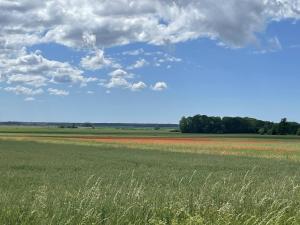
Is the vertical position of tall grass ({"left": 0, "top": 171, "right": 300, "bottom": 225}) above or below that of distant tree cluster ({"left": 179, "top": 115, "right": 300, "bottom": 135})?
below

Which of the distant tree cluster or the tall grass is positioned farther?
the distant tree cluster

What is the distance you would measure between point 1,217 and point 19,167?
2763cm

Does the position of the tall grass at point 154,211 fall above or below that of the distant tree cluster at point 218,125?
below

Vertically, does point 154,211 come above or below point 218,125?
below

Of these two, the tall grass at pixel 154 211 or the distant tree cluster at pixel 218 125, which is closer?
the tall grass at pixel 154 211

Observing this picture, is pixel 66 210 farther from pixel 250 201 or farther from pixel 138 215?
pixel 250 201

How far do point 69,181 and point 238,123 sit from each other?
17485cm

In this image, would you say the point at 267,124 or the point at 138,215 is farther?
the point at 267,124

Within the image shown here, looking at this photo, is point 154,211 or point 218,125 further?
point 218,125

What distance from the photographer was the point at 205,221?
364 inches

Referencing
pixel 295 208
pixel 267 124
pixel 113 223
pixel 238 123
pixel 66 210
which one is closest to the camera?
pixel 113 223

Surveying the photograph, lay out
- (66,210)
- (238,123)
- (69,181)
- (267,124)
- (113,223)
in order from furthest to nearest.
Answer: (238,123)
(267,124)
(69,181)
(66,210)
(113,223)

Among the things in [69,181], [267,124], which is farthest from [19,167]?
[267,124]

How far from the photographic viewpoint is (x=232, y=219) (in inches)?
375
